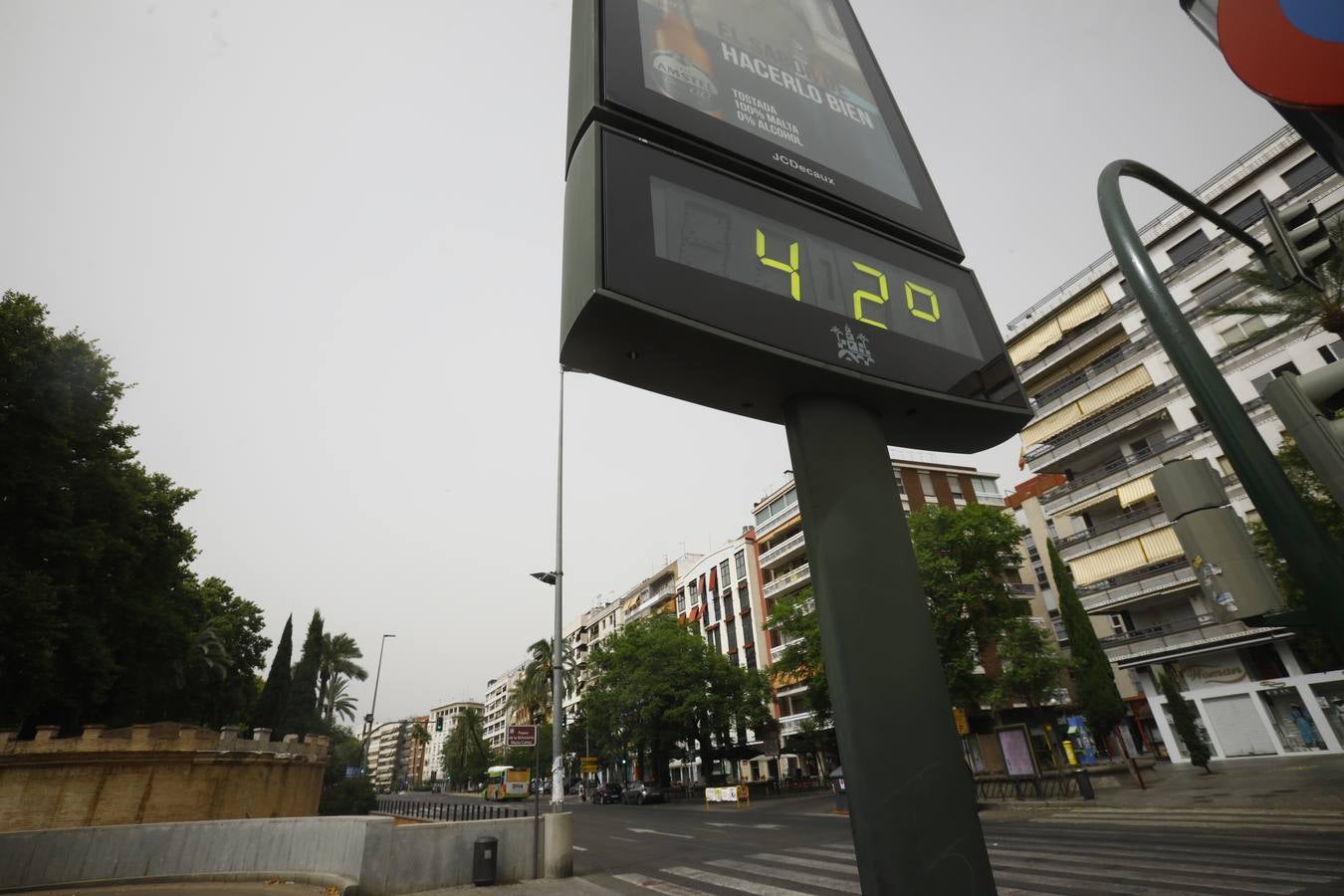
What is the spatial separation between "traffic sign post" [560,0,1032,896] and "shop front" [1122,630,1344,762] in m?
30.2

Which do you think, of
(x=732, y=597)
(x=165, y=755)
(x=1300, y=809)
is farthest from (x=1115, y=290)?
(x=165, y=755)

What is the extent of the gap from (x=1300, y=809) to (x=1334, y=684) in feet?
57.7

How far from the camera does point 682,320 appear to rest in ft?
9.12

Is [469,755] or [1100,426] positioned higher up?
[1100,426]

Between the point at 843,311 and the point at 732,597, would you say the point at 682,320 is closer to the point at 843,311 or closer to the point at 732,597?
the point at 843,311

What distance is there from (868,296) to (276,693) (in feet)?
157

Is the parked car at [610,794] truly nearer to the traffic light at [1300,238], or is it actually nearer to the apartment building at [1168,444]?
the apartment building at [1168,444]

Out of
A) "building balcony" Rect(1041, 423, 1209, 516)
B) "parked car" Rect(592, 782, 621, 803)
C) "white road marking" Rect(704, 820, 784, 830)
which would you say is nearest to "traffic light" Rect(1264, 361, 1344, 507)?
"white road marking" Rect(704, 820, 784, 830)

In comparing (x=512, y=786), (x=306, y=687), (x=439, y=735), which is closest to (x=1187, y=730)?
(x=512, y=786)

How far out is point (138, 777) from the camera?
17562 millimetres

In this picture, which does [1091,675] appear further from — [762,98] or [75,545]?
[75,545]

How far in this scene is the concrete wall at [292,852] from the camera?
418 inches

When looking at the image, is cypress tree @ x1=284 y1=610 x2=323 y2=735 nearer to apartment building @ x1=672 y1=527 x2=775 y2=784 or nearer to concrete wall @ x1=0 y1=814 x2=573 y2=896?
apartment building @ x1=672 y1=527 x2=775 y2=784

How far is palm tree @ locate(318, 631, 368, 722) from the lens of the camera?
55.2 meters
